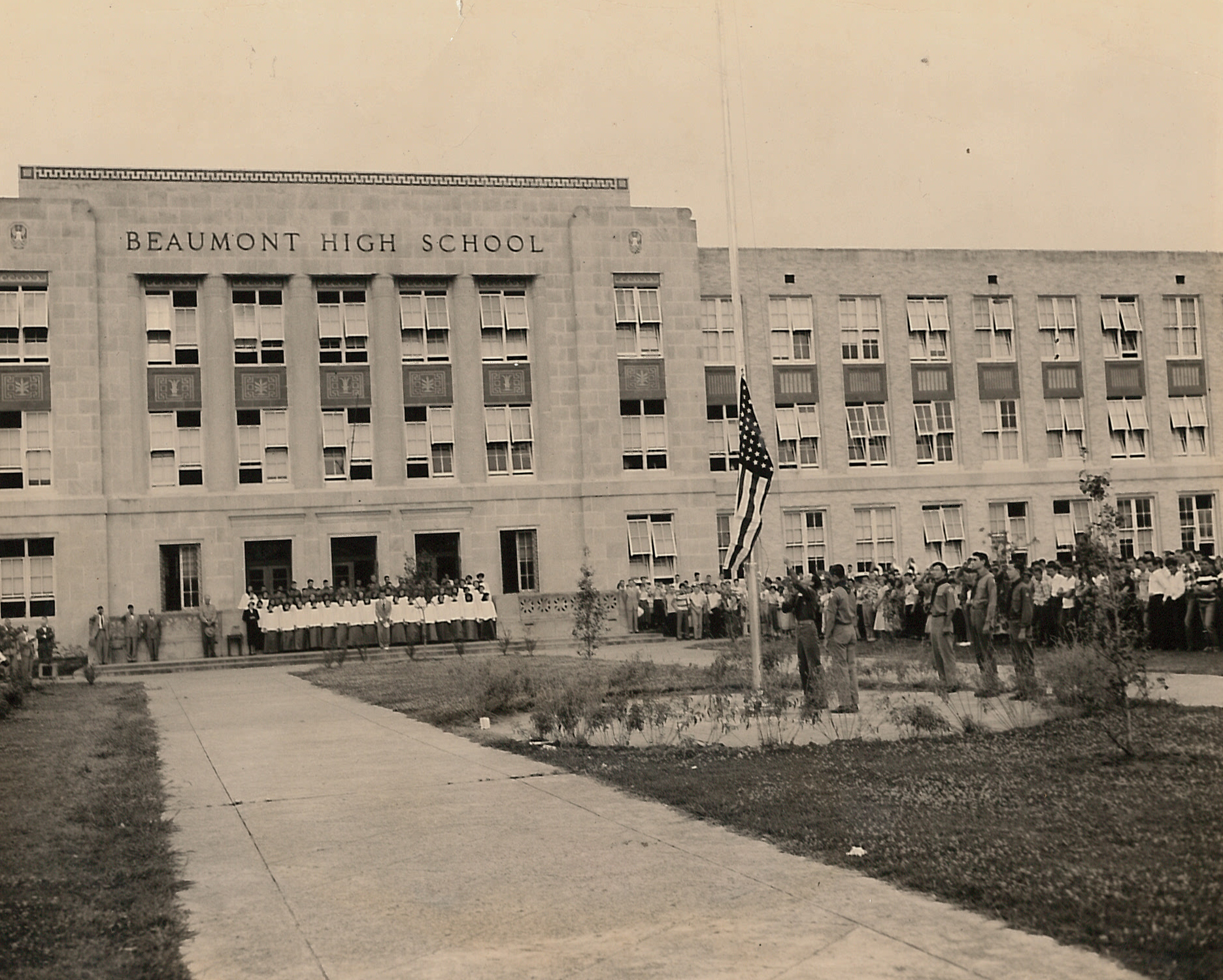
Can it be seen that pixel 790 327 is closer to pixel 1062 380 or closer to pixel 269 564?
pixel 1062 380

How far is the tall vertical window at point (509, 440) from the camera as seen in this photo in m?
42.4

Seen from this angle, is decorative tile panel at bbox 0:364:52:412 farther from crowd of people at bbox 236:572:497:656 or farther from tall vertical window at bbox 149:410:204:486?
crowd of people at bbox 236:572:497:656

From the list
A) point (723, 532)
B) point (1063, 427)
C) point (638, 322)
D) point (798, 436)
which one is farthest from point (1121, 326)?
point (638, 322)

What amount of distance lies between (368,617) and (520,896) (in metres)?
29.7

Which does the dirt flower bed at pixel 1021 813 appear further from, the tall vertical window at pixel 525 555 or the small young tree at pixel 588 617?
the tall vertical window at pixel 525 555

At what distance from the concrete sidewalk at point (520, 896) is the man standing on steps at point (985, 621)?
683 centimetres

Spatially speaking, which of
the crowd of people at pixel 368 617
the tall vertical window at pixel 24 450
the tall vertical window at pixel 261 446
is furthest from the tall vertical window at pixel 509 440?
the tall vertical window at pixel 24 450

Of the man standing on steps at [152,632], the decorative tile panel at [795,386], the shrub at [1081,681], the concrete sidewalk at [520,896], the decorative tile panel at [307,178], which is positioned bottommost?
the concrete sidewalk at [520,896]

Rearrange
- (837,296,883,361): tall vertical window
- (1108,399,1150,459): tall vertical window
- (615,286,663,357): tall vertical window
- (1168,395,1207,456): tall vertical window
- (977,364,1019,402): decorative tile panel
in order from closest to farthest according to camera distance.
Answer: (615,286,663,357): tall vertical window < (837,296,883,361): tall vertical window < (977,364,1019,402): decorative tile panel < (1108,399,1150,459): tall vertical window < (1168,395,1207,456): tall vertical window

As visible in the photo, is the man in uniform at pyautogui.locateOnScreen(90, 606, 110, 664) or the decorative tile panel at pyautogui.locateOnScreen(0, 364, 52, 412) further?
the decorative tile panel at pyautogui.locateOnScreen(0, 364, 52, 412)

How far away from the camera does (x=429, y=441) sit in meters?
42.1

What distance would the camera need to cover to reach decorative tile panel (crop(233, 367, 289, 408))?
40812 mm

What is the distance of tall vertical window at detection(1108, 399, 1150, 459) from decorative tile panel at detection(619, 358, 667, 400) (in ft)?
56.5

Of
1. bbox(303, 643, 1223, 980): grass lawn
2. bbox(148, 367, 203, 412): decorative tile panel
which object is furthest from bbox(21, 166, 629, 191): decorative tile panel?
bbox(303, 643, 1223, 980): grass lawn
